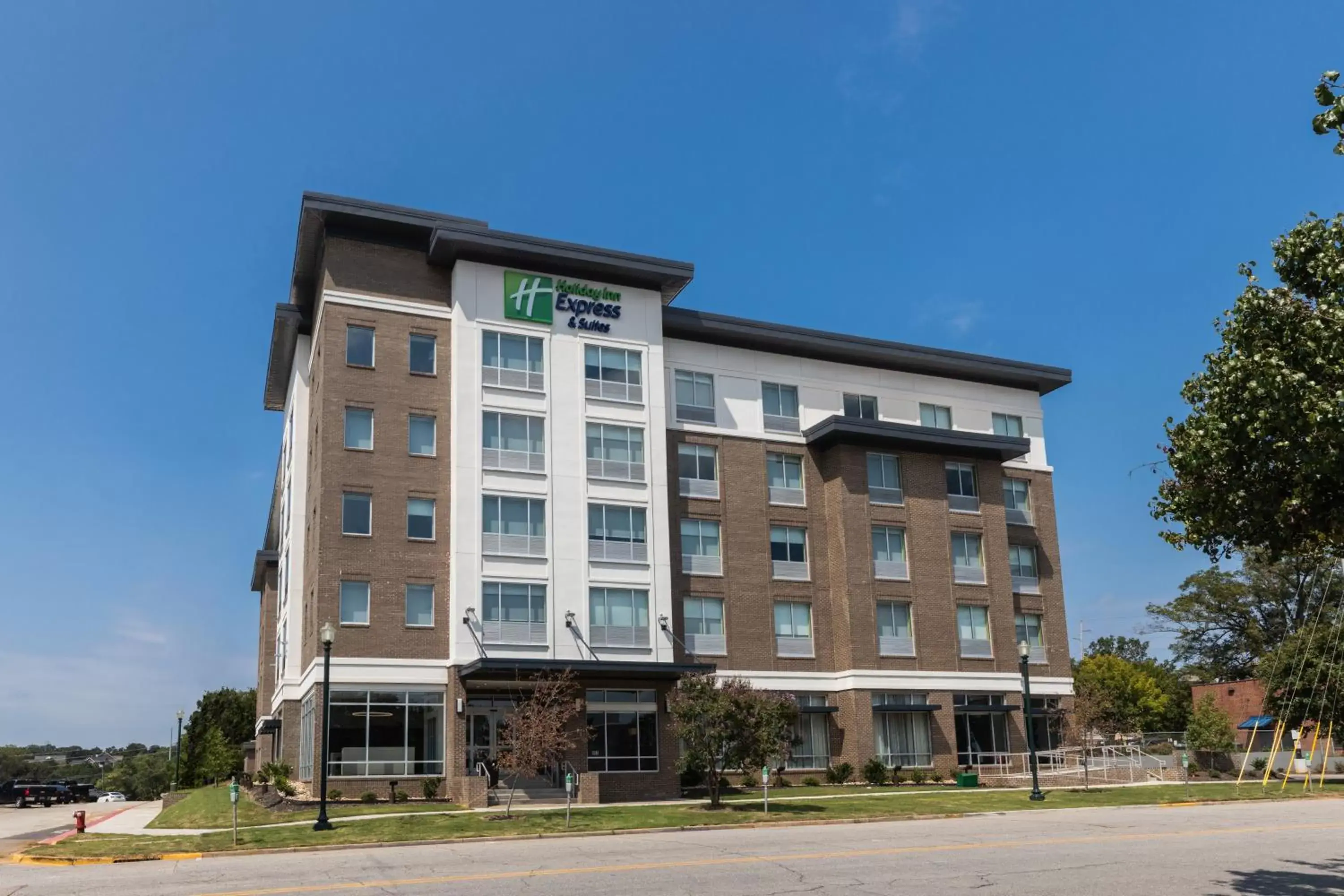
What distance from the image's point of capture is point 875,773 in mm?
46875

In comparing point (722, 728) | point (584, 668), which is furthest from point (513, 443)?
point (722, 728)

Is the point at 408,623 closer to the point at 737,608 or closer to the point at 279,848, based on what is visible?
the point at 737,608

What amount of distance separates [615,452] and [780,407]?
30.0 feet

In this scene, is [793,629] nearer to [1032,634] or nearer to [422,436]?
[1032,634]

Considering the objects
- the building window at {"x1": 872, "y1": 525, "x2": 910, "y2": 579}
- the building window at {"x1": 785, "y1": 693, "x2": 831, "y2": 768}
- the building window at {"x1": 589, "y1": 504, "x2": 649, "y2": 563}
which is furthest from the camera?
the building window at {"x1": 872, "y1": 525, "x2": 910, "y2": 579}

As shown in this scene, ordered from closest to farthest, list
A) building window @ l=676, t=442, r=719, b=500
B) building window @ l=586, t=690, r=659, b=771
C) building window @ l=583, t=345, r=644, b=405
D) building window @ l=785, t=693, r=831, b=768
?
building window @ l=586, t=690, r=659, b=771 < building window @ l=583, t=345, r=644, b=405 < building window @ l=785, t=693, r=831, b=768 < building window @ l=676, t=442, r=719, b=500

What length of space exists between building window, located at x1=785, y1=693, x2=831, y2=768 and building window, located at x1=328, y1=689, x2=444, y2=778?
48.8ft

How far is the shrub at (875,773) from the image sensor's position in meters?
46.8

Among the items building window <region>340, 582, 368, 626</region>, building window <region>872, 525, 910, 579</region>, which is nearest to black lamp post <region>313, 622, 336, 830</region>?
building window <region>340, 582, 368, 626</region>

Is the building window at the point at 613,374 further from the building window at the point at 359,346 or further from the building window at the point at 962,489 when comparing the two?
the building window at the point at 962,489

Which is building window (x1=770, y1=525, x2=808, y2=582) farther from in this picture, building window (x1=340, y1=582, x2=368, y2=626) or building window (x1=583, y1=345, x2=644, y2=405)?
building window (x1=340, y1=582, x2=368, y2=626)

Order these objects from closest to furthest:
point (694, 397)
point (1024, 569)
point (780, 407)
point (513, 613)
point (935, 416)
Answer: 1. point (513, 613)
2. point (694, 397)
3. point (780, 407)
4. point (935, 416)
5. point (1024, 569)

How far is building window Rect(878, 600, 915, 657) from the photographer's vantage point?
164 ft

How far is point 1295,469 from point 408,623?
31.4 m
